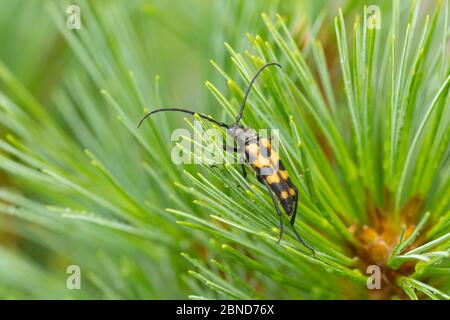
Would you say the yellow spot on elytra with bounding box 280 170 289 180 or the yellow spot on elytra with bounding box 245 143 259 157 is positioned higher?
the yellow spot on elytra with bounding box 245 143 259 157

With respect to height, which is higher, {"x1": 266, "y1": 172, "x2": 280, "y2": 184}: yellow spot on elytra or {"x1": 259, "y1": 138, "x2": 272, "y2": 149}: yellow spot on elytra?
{"x1": 259, "y1": 138, "x2": 272, "y2": 149}: yellow spot on elytra

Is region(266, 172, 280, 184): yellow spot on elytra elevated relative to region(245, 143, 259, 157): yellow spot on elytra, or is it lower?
lower

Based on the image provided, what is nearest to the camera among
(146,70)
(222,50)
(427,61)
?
(427,61)

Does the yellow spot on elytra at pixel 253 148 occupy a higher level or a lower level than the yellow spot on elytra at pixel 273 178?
higher

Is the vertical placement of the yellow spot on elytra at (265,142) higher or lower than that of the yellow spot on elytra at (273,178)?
higher

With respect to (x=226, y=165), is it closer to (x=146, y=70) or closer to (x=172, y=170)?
(x=172, y=170)

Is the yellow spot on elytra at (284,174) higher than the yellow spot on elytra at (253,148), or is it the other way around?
the yellow spot on elytra at (253,148)

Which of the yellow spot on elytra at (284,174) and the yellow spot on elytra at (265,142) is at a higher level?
the yellow spot on elytra at (265,142)
